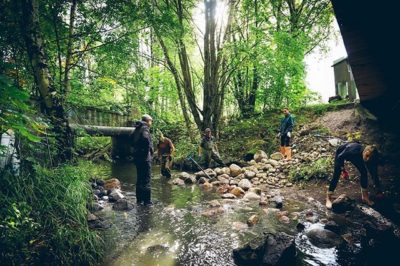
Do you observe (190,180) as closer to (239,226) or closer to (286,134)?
(286,134)

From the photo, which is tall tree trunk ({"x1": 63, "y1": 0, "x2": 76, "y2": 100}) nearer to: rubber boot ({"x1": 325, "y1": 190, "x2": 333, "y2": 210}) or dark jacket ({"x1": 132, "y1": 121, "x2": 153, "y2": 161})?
dark jacket ({"x1": 132, "y1": 121, "x2": 153, "y2": 161})

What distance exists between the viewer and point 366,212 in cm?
489

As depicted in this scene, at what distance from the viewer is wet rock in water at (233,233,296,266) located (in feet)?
11.8

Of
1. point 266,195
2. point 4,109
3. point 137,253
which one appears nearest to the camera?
point 4,109

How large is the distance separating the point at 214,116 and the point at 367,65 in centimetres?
1050

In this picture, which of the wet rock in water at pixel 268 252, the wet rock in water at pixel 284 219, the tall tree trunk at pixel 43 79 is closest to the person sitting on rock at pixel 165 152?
the tall tree trunk at pixel 43 79

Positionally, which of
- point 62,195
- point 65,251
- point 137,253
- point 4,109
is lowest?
point 137,253

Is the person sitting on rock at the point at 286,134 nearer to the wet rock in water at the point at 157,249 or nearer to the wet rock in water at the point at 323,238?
the wet rock in water at the point at 323,238

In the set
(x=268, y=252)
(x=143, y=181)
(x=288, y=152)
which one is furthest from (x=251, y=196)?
(x=288, y=152)

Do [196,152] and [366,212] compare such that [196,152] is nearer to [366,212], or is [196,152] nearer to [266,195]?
[266,195]

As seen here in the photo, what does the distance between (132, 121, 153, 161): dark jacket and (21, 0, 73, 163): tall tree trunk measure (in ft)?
5.46

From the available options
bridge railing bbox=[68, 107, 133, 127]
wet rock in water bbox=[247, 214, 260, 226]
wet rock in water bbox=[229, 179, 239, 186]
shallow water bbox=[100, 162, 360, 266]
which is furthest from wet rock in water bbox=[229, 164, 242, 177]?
bridge railing bbox=[68, 107, 133, 127]

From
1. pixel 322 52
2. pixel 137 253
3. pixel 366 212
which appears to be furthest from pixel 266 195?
pixel 322 52

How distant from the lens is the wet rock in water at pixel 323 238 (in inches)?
165
